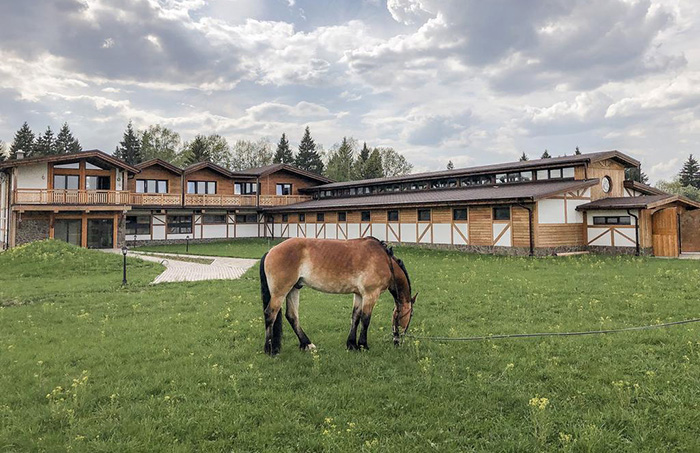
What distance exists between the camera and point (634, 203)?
20.0 m

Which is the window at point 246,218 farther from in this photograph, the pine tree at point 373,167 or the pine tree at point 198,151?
the pine tree at point 373,167

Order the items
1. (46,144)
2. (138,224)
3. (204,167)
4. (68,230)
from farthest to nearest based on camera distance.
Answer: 1. (46,144)
2. (204,167)
3. (138,224)
4. (68,230)

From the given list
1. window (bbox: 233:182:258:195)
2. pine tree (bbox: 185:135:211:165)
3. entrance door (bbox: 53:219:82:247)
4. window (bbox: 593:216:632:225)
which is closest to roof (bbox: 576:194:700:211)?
window (bbox: 593:216:632:225)

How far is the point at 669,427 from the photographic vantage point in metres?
3.85

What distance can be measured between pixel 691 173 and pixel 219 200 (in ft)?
232

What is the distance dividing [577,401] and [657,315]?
4982 mm

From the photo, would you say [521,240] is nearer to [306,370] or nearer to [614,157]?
[614,157]

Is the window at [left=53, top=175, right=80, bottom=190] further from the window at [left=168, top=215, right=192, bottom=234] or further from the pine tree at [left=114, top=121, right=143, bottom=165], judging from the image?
the pine tree at [left=114, top=121, right=143, bottom=165]

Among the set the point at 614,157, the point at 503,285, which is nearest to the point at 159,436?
the point at 503,285

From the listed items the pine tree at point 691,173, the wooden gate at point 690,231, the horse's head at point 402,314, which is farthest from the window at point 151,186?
the pine tree at point 691,173

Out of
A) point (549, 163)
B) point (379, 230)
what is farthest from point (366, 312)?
point (549, 163)

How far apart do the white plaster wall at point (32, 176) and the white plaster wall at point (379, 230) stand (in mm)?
22028

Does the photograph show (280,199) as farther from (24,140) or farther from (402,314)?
(24,140)

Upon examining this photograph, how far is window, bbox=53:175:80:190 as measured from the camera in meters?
26.8
